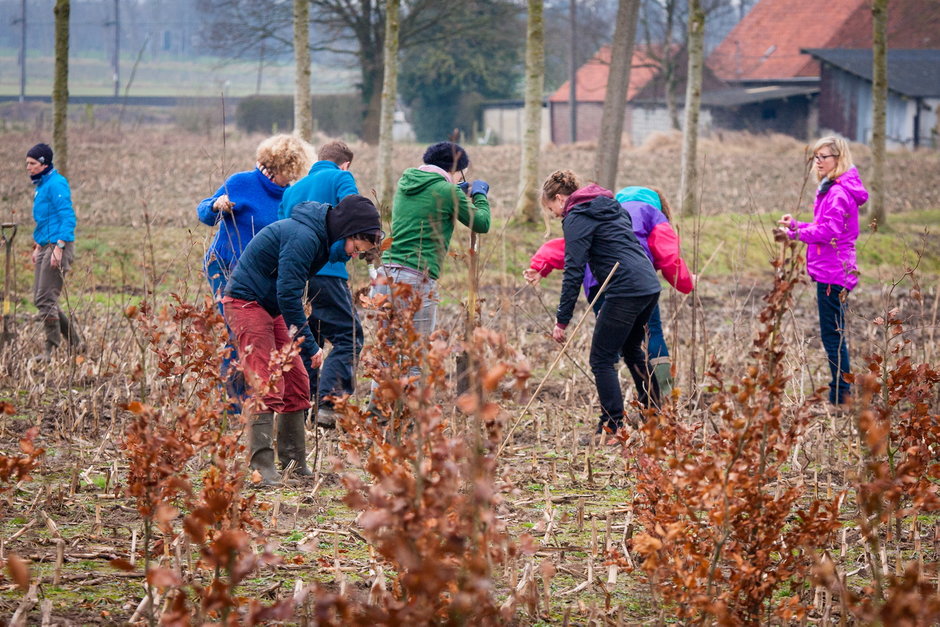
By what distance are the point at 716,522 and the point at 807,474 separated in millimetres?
2907

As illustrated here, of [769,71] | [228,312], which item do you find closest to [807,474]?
[228,312]

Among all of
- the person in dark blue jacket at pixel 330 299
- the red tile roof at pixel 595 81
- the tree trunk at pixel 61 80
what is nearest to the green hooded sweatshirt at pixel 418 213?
the person in dark blue jacket at pixel 330 299

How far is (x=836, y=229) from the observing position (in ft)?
22.3

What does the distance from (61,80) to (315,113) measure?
133ft

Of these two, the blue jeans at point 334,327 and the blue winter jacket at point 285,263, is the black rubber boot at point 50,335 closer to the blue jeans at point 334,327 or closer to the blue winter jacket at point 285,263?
the blue jeans at point 334,327

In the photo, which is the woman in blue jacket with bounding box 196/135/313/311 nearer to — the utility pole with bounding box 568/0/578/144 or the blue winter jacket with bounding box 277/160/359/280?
the blue winter jacket with bounding box 277/160/359/280

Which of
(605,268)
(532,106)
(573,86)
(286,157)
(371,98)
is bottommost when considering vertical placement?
(605,268)

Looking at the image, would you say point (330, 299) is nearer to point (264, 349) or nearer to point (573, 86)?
point (264, 349)

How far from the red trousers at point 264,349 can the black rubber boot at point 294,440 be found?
0.07 m

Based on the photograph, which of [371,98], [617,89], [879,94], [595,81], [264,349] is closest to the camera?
[264,349]

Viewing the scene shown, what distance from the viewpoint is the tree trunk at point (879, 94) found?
52.5ft

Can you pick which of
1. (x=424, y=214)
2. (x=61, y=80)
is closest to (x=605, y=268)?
(x=424, y=214)

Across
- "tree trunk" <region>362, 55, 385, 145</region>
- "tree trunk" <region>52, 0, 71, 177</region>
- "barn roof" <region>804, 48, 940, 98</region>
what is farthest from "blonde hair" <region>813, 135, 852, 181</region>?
"barn roof" <region>804, 48, 940, 98</region>

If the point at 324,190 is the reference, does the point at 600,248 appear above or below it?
below
